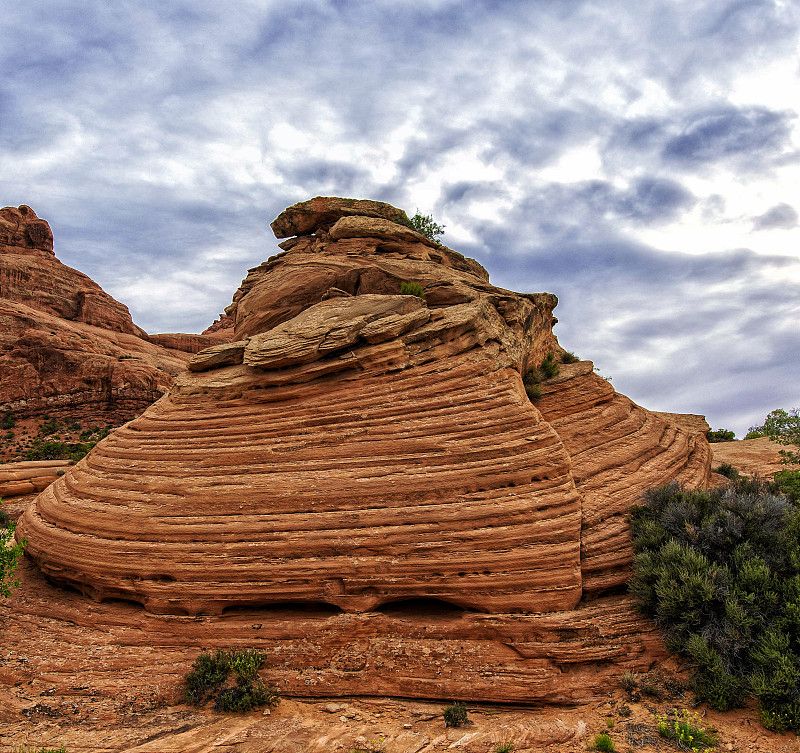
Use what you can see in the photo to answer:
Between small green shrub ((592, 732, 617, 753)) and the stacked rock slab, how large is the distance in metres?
2.19

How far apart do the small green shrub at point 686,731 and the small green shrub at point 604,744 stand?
37.9 inches

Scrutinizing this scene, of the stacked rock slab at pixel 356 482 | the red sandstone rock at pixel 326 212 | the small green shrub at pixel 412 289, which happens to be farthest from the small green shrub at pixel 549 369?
the red sandstone rock at pixel 326 212

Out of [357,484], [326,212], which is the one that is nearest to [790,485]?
[357,484]

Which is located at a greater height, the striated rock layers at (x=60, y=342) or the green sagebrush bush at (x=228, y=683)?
A: the striated rock layers at (x=60, y=342)

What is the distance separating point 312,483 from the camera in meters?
10.6

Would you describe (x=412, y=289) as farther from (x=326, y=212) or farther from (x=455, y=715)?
(x=455, y=715)

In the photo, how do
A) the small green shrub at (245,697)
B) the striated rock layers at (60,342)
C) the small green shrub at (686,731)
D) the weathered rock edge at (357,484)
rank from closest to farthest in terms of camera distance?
the small green shrub at (686,731), the small green shrub at (245,697), the weathered rock edge at (357,484), the striated rock layers at (60,342)

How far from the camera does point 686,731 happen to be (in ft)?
24.6

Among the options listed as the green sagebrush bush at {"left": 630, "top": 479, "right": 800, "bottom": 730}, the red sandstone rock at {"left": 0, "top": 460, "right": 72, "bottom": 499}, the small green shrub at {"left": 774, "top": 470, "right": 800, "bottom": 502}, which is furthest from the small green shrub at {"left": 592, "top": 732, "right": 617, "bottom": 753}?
the red sandstone rock at {"left": 0, "top": 460, "right": 72, "bottom": 499}

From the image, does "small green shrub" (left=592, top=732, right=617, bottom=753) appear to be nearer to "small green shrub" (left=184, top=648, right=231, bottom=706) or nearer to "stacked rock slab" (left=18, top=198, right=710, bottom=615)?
"stacked rock slab" (left=18, top=198, right=710, bottom=615)

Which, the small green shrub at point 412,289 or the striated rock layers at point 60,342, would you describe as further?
the striated rock layers at point 60,342

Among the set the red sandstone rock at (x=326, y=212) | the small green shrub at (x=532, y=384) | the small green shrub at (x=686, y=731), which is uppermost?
the red sandstone rock at (x=326, y=212)

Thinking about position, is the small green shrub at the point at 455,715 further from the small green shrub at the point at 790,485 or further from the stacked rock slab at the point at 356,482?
the small green shrub at the point at 790,485

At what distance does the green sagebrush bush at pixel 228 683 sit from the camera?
8484 millimetres
